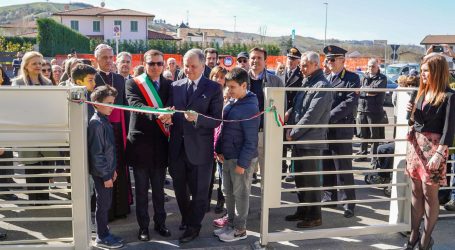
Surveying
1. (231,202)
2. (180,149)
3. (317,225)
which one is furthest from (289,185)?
(180,149)

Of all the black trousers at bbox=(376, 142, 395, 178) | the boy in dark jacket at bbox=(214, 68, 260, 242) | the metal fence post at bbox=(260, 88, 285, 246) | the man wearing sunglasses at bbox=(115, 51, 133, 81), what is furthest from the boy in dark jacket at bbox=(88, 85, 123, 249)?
the black trousers at bbox=(376, 142, 395, 178)

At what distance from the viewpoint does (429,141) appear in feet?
12.5

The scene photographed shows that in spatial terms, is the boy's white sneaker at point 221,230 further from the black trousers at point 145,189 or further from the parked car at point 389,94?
the parked car at point 389,94

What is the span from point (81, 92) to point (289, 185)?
Answer: 386 centimetres

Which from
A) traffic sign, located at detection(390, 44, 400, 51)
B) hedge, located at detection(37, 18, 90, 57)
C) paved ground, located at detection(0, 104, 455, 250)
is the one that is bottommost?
paved ground, located at detection(0, 104, 455, 250)

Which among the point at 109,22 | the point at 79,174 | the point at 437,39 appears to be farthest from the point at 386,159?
the point at 437,39

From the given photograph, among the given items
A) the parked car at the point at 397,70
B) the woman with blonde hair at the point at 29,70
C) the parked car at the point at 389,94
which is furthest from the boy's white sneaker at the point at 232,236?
the parked car at the point at 397,70

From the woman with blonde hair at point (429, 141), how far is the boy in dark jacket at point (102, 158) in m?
2.86

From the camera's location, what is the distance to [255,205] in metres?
Answer: 5.54

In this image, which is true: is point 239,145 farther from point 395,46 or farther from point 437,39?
point 437,39

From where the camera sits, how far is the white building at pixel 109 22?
67.0m

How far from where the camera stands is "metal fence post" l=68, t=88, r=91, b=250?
3.67 meters

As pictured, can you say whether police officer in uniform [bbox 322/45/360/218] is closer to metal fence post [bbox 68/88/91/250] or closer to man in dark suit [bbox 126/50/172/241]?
man in dark suit [bbox 126/50/172/241]

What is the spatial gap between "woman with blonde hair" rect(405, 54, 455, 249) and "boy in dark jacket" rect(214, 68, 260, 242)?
4.92 feet
